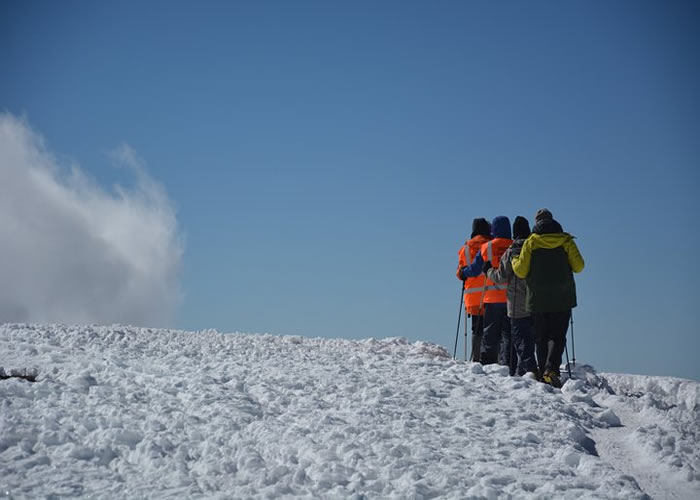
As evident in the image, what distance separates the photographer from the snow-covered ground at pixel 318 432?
17.6 ft

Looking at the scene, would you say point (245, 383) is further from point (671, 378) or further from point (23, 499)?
point (671, 378)

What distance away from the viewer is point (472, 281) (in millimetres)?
11750

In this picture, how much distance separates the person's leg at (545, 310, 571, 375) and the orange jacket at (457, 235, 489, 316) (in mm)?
1723

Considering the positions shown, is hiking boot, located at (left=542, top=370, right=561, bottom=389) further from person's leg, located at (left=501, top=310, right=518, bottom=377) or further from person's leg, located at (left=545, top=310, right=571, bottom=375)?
person's leg, located at (left=501, top=310, right=518, bottom=377)

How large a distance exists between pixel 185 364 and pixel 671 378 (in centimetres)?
836

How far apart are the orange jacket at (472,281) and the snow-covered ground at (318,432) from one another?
2.50 metres

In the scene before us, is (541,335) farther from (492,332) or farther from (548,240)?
(548,240)

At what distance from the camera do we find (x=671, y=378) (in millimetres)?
11797

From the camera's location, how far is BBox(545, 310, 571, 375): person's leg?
9.89 meters

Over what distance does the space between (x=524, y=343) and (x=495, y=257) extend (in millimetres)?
1574

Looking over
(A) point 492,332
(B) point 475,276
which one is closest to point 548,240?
(B) point 475,276

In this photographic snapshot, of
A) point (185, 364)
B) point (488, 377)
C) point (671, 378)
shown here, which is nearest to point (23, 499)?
point (185, 364)

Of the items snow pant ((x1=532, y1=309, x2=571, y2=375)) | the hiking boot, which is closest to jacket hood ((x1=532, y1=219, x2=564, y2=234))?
snow pant ((x1=532, y1=309, x2=571, y2=375))

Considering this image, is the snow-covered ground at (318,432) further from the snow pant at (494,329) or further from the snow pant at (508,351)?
the snow pant at (494,329)
